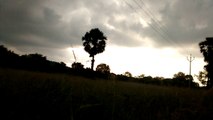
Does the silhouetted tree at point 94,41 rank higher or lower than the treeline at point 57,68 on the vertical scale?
higher

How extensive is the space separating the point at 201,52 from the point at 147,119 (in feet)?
184

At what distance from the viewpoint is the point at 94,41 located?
1940 inches

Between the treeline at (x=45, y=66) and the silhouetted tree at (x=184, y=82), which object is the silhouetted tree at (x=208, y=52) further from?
the treeline at (x=45, y=66)

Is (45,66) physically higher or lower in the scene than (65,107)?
higher

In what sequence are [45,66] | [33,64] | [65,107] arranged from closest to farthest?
1. [65,107]
2. [45,66]
3. [33,64]

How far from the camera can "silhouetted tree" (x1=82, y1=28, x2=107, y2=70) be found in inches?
1921

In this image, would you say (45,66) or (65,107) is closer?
(65,107)

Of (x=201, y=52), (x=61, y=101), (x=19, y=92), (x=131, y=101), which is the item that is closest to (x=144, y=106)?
(x=131, y=101)

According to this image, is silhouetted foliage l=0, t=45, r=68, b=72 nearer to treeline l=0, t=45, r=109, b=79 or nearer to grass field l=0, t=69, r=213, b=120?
treeline l=0, t=45, r=109, b=79

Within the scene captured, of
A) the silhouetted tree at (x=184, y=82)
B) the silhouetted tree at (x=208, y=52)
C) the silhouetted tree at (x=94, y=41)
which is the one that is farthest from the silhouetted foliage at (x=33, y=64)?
the silhouetted tree at (x=208, y=52)

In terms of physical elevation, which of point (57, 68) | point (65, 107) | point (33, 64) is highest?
point (33, 64)

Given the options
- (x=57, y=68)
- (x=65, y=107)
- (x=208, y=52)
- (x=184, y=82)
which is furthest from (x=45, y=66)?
(x=208, y=52)

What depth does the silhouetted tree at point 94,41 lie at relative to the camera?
48.8 meters

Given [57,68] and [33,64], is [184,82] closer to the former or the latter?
[33,64]
